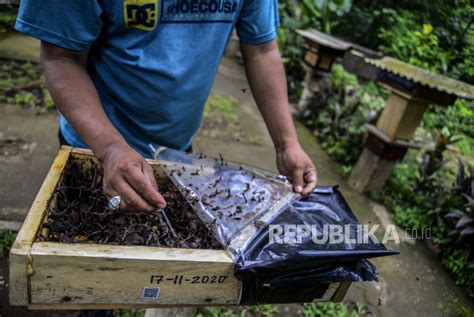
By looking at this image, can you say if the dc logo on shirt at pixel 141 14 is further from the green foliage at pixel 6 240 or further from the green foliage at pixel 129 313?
→ the green foliage at pixel 6 240

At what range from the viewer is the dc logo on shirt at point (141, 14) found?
1290 mm

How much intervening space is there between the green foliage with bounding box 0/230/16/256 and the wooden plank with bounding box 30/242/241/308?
163 cm

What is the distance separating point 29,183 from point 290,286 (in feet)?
8.50

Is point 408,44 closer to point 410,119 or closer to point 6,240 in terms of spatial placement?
point 410,119

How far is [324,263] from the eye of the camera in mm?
1225

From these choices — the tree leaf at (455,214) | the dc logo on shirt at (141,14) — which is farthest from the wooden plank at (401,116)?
the dc logo on shirt at (141,14)

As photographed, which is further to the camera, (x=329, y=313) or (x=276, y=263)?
(x=329, y=313)

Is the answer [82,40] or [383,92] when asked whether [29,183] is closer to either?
[82,40]

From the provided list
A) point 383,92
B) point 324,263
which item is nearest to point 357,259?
point 324,263

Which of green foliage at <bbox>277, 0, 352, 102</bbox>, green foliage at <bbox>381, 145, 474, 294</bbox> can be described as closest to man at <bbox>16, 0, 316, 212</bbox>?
green foliage at <bbox>381, 145, 474, 294</bbox>

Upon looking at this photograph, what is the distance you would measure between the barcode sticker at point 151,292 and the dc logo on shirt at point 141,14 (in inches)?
36.7

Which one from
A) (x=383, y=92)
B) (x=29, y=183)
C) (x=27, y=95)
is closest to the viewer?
(x=29, y=183)

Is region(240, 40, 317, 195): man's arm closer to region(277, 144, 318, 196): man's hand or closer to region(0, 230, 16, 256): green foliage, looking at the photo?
region(277, 144, 318, 196): man's hand

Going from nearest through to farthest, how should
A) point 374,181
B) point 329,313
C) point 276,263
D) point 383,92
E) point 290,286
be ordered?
point 276,263
point 290,286
point 329,313
point 374,181
point 383,92
